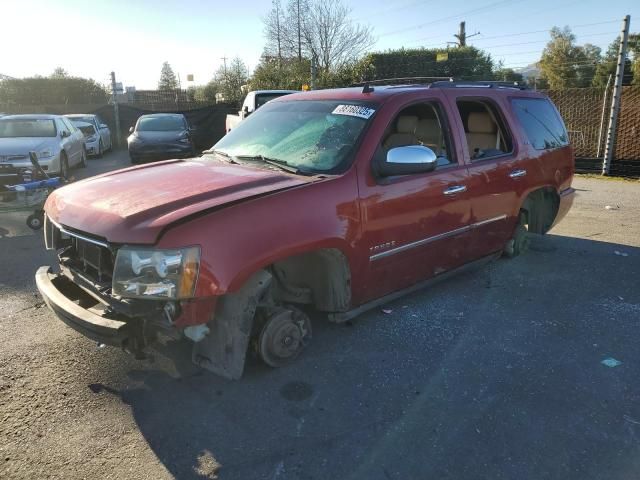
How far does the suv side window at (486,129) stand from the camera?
4.90m

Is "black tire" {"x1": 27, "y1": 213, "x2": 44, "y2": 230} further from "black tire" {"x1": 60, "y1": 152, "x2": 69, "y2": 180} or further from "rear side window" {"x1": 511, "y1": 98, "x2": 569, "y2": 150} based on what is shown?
"rear side window" {"x1": 511, "y1": 98, "x2": 569, "y2": 150}

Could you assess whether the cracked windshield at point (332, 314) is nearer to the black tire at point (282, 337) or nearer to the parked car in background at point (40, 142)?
the black tire at point (282, 337)

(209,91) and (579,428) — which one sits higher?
(209,91)

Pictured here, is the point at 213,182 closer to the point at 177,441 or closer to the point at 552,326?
the point at 177,441

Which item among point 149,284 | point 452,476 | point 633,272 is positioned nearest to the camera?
point 452,476

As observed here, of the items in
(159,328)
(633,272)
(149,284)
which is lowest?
(633,272)

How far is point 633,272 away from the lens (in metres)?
5.46

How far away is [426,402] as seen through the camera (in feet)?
10.2

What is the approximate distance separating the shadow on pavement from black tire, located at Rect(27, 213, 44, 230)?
15.8 feet

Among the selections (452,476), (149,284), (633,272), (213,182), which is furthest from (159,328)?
(633,272)

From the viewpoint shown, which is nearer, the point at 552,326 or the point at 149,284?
the point at 149,284

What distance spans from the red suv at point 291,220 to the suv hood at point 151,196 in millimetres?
12

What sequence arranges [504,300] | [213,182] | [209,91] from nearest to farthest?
[213,182] → [504,300] → [209,91]

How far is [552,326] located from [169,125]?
14.0m
